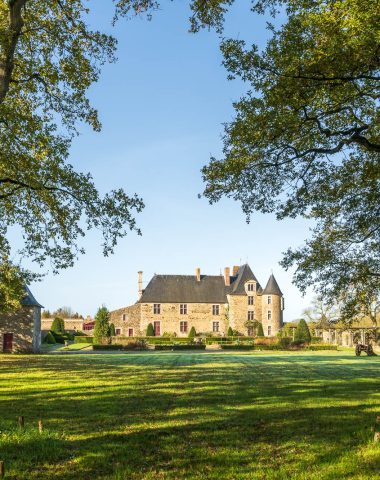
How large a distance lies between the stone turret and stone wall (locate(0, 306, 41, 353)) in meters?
31.8

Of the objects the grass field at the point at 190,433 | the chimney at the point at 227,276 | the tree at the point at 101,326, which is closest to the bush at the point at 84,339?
the tree at the point at 101,326

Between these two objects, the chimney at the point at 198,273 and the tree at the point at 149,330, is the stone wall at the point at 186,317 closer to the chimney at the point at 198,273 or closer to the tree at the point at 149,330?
the tree at the point at 149,330

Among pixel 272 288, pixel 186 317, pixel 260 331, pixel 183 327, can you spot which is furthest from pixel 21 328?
pixel 272 288

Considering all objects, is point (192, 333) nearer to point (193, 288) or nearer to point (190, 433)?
point (193, 288)

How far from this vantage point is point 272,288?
201 feet

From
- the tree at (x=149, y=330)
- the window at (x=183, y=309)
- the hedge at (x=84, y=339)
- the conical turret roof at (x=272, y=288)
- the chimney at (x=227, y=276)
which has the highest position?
the chimney at (x=227, y=276)

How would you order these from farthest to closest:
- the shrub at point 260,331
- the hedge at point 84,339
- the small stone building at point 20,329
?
the shrub at point 260,331 < the hedge at point 84,339 < the small stone building at point 20,329

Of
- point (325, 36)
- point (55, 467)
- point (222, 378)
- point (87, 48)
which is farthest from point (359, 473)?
point (87, 48)

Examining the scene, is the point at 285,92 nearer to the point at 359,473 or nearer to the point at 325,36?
the point at 325,36

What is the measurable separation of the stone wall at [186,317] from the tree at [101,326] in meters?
14.0

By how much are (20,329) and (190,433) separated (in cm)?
3304

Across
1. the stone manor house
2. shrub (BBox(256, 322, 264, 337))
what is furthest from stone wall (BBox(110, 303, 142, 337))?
shrub (BBox(256, 322, 264, 337))

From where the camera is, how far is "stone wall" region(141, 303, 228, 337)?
2430 inches

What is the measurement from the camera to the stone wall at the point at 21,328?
1446 inches
